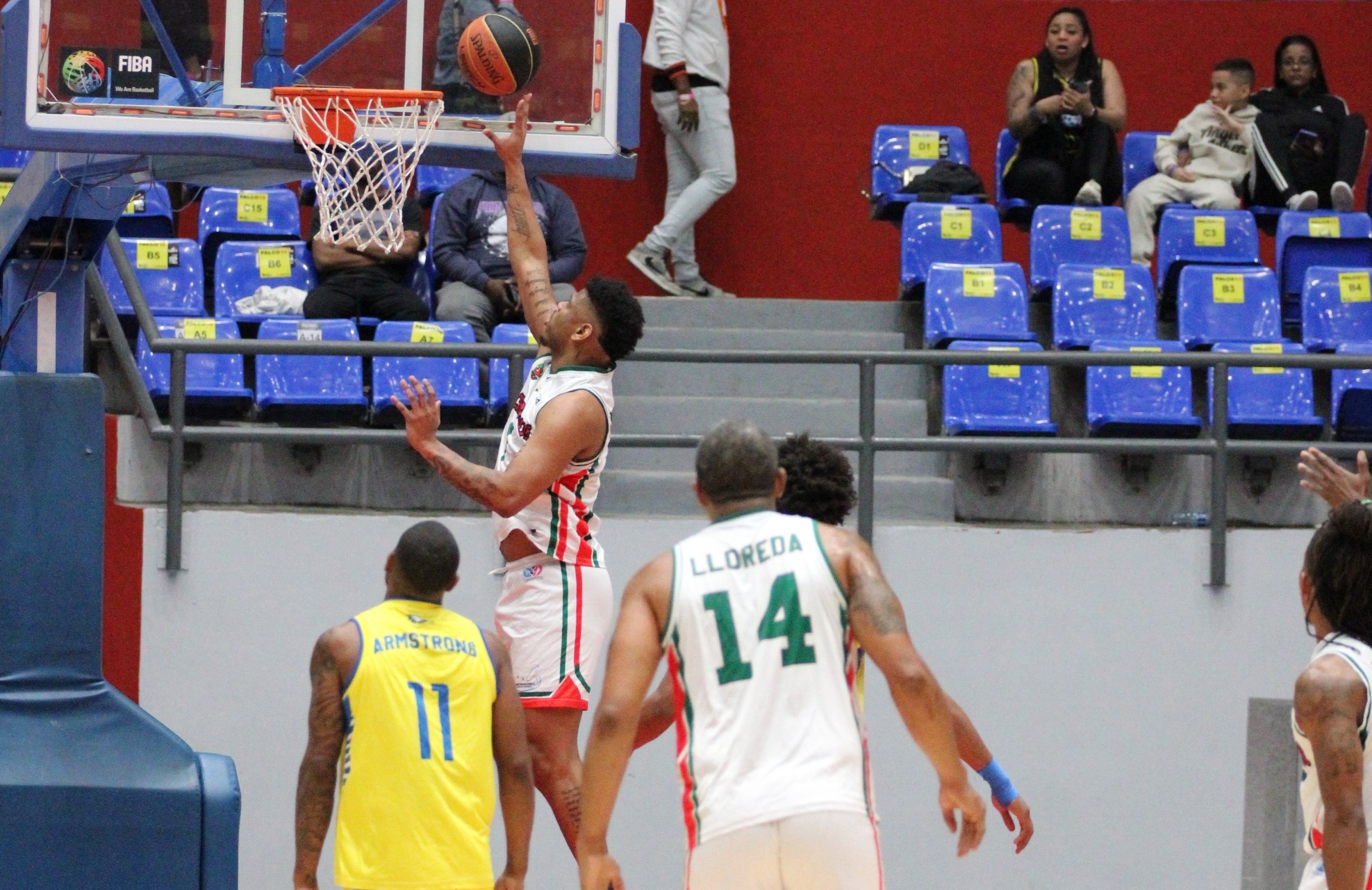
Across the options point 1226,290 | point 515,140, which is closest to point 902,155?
point 1226,290

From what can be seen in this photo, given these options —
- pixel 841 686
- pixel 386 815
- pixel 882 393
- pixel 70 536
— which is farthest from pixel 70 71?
pixel 882 393

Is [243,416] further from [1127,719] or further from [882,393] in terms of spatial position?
[1127,719]

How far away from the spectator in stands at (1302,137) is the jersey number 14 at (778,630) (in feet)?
23.0

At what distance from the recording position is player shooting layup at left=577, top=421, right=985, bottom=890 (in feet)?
13.1

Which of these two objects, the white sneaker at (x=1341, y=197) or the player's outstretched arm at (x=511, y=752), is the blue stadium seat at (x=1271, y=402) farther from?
the player's outstretched arm at (x=511, y=752)

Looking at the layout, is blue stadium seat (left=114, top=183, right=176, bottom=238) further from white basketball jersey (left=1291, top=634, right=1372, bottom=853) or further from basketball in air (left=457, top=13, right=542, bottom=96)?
white basketball jersey (left=1291, top=634, right=1372, bottom=853)

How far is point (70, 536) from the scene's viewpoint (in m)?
5.74

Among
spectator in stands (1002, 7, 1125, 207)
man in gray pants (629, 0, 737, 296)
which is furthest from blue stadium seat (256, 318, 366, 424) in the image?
spectator in stands (1002, 7, 1125, 207)

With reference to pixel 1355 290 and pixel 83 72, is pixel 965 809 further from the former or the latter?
pixel 1355 290

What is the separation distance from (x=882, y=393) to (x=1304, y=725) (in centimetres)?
506

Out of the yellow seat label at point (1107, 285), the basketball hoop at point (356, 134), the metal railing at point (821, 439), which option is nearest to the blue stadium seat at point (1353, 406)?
the metal railing at point (821, 439)

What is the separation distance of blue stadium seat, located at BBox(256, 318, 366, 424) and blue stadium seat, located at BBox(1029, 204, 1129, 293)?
12.5 feet

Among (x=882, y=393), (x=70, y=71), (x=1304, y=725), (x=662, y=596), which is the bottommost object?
(x=1304, y=725)

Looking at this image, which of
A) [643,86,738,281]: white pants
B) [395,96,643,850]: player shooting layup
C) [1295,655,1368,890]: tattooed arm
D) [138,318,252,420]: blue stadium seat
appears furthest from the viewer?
[643,86,738,281]: white pants
